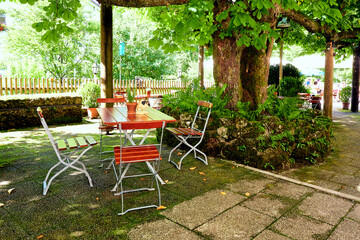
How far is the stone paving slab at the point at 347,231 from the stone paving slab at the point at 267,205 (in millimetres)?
559

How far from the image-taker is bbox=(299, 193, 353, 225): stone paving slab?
310 centimetres

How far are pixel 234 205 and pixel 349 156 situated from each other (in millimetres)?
3765

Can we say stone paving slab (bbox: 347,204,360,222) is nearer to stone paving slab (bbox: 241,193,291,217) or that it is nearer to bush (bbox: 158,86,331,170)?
stone paving slab (bbox: 241,193,291,217)

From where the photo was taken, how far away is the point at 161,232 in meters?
2.70

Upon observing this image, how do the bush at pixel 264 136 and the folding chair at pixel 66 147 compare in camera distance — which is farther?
the bush at pixel 264 136

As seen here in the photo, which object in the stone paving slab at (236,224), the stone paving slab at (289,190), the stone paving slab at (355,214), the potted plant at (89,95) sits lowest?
the stone paving slab at (355,214)

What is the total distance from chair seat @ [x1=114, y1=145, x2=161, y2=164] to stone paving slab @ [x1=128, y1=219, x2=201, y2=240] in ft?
2.29

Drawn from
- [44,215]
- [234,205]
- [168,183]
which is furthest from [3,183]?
[234,205]

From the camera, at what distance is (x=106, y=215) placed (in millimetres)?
3029

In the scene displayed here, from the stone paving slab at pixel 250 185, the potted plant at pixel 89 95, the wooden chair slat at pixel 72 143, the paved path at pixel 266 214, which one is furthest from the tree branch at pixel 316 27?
the potted plant at pixel 89 95

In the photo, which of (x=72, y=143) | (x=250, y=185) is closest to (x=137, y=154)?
(x=72, y=143)

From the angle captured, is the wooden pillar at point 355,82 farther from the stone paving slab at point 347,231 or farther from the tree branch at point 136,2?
the stone paving slab at point 347,231

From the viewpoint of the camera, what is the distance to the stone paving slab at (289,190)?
368 centimetres

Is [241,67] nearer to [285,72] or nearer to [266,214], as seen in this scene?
[266,214]
